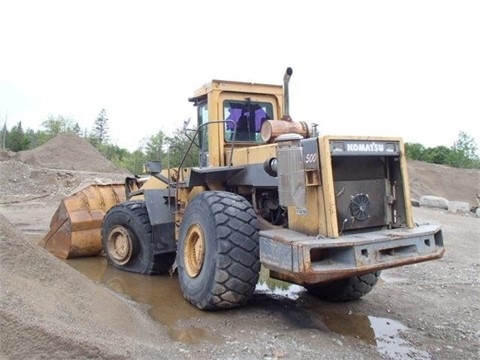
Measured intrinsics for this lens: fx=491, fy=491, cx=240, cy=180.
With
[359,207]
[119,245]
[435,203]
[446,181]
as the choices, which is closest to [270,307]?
[359,207]

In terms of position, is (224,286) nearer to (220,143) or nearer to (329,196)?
(329,196)

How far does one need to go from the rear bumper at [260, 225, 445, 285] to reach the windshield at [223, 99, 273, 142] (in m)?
1.95

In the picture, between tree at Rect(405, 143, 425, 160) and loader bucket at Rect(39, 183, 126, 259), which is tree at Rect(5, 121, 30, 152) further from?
loader bucket at Rect(39, 183, 126, 259)

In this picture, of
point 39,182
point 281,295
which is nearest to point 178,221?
point 281,295

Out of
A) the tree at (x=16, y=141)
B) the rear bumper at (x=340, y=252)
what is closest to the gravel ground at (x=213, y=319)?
the rear bumper at (x=340, y=252)

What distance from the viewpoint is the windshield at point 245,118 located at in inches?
250

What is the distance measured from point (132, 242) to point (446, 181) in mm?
26646

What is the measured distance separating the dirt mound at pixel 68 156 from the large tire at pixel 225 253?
25.3 metres

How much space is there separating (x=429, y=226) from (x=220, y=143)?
106 inches

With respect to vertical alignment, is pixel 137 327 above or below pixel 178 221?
below

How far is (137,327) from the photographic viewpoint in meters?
4.50

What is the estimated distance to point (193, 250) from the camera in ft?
18.4

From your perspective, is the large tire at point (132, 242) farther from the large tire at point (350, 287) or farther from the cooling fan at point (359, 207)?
the cooling fan at point (359, 207)

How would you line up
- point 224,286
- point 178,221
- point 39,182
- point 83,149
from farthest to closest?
point 83,149 → point 39,182 → point 178,221 → point 224,286
